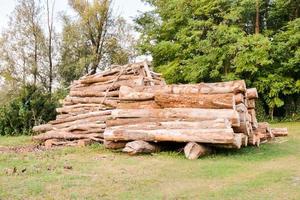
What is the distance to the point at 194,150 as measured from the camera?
8984mm

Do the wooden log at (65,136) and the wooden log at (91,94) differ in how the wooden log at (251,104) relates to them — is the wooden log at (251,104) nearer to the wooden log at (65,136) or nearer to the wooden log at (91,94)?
the wooden log at (91,94)

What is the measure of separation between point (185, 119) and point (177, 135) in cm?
63

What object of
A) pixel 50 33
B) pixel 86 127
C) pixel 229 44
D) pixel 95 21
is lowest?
pixel 86 127

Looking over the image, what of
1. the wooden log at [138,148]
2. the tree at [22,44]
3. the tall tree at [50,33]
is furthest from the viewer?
the tall tree at [50,33]

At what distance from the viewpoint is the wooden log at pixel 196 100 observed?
9.67 metres

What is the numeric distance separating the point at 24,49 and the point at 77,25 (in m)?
3.87

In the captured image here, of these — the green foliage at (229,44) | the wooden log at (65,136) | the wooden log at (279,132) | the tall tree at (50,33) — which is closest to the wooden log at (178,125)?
the wooden log at (65,136)

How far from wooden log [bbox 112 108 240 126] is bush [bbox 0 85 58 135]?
5660 mm

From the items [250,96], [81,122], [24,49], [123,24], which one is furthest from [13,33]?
[250,96]

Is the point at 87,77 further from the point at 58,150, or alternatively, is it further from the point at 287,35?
the point at 287,35

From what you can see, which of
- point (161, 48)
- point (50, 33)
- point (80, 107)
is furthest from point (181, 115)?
point (50, 33)

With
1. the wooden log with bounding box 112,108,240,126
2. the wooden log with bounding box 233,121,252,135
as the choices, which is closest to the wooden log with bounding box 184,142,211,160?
the wooden log with bounding box 112,108,240,126

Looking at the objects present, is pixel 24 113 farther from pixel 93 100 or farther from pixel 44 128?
pixel 93 100

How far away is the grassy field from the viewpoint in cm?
571
